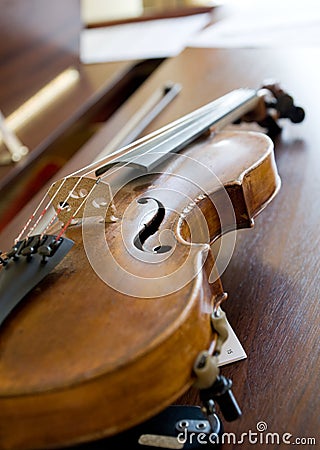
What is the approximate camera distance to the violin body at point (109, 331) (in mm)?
485

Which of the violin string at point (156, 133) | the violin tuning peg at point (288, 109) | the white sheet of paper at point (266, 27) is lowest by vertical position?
the white sheet of paper at point (266, 27)

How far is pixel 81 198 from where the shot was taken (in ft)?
2.48

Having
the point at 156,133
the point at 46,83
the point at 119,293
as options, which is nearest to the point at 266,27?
the point at 46,83

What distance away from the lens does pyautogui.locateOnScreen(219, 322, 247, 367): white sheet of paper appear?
0.71 m

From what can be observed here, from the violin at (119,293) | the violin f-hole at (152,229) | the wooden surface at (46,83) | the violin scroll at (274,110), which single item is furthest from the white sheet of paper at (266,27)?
the violin f-hole at (152,229)

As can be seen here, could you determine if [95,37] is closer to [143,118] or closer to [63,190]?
Answer: [143,118]

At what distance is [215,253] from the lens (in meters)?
0.89

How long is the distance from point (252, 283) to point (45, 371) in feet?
1.41

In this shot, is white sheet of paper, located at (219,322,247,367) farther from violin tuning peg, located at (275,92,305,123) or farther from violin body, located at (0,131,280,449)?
violin tuning peg, located at (275,92,305,123)

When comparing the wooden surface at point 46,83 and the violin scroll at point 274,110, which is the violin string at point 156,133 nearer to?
the violin scroll at point 274,110

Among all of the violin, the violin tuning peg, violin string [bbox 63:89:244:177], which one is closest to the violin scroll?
the violin tuning peg

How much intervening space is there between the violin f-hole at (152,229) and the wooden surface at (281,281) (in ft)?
0.56

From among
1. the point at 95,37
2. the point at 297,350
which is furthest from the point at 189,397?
the point at 95,37

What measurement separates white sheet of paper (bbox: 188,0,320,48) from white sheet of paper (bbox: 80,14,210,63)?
7cm
